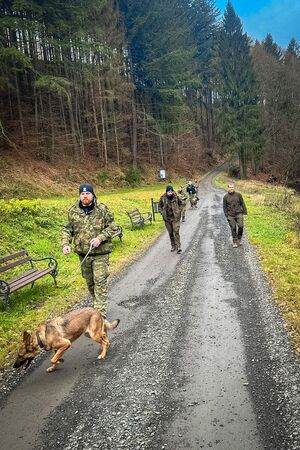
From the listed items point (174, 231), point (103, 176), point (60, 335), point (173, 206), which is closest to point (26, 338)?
point (60, 335)

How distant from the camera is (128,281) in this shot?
9.98m

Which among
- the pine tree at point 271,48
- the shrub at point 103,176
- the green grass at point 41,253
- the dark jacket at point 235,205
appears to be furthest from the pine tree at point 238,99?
the dark jacket at point 235,205

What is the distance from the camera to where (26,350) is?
16.8 feet

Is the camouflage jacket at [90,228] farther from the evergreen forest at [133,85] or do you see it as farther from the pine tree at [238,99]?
the pine tree at [238,99]

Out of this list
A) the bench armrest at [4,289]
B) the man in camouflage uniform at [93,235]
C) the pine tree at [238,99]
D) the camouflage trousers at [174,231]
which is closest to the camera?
the man in camouflage uniform at [93,235]

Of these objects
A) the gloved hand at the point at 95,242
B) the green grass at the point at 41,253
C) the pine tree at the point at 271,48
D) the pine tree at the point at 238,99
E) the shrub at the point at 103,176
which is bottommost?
the green grass at the point at 41,253

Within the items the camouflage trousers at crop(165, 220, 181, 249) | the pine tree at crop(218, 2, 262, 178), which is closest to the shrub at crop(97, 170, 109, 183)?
the pine tree at crop(218, 2, 262, 178)

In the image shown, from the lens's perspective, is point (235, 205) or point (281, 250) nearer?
point (281, 250)

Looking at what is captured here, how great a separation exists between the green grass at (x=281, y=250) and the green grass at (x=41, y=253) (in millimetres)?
4511

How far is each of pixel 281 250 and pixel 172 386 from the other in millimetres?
8679

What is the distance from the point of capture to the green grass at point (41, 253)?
7.44m

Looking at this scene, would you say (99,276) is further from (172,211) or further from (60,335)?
(172,211)

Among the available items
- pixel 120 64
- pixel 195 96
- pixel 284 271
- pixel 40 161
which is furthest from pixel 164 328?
pixel 195 96

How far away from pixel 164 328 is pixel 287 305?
2656 mm
